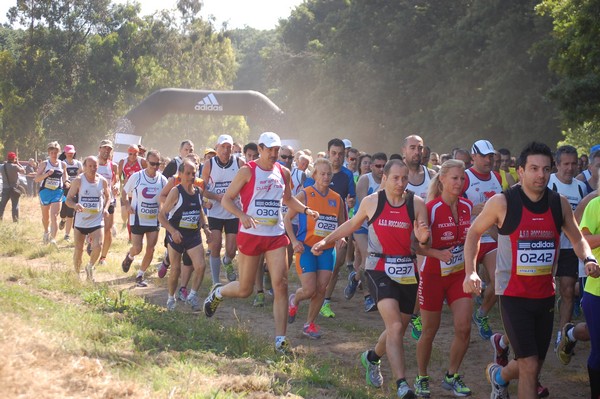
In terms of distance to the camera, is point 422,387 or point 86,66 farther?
point 86,66

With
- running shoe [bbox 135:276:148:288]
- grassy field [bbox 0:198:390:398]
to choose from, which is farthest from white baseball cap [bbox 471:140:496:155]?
running shoe [bbox 135:276:148:288]

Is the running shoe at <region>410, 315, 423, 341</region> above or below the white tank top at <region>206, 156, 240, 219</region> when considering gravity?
below

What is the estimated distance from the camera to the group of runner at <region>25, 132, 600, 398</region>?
6293mm

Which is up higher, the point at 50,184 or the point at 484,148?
the point at 484,148

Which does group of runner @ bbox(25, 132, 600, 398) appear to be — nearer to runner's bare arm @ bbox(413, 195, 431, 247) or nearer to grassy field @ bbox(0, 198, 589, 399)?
runner's bare arm @ bbox(413, 195, 431, 247)

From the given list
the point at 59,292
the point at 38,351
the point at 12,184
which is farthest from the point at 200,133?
the point at 38,351

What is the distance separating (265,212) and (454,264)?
7.41ft

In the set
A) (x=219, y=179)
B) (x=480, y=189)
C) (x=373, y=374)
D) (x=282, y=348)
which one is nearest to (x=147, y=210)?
(x=219, y=179)

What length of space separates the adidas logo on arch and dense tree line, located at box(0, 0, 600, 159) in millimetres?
3450

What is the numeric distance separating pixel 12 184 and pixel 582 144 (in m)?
21.5

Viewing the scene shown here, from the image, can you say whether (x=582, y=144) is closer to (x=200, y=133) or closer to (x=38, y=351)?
(x=38, y=351)

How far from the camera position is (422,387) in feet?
24.3

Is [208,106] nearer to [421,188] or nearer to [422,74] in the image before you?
[422,74]

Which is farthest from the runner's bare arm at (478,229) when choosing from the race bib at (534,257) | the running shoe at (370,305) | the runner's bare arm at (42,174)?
the runner's bare arm at (42,174)
